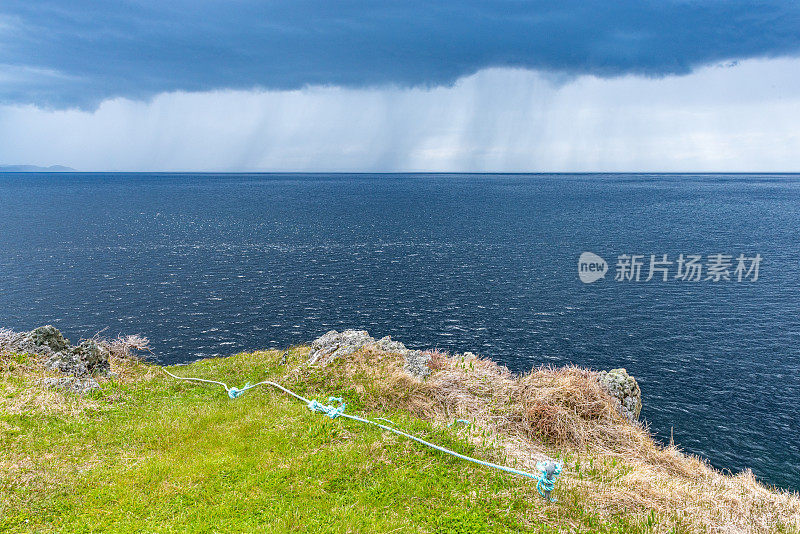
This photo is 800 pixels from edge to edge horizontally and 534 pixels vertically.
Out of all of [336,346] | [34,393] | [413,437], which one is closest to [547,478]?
[413,437]

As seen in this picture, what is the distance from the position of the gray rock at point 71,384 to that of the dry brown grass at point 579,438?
28.6 ft

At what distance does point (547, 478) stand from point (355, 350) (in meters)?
12.7

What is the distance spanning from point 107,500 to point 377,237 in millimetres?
87381

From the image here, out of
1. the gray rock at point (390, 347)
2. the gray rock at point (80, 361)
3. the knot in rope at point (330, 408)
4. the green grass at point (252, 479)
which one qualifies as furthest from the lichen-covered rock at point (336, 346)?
the gray rock at point (80, 361)

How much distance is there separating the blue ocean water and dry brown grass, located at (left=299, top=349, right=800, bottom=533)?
606 inches

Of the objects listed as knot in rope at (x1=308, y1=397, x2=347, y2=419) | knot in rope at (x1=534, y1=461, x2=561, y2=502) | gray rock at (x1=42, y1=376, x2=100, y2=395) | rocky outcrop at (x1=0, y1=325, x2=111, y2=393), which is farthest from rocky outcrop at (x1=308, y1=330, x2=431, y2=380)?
rocky outcrop at (x1=0, y1=325, x2=111, y2=393)

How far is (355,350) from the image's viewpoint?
22656 mm

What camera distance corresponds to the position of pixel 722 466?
89.8 feet

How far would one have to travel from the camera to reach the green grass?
11023 mm

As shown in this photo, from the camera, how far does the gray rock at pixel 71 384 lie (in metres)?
18.1

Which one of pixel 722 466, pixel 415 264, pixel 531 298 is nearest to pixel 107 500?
pixel 722 466

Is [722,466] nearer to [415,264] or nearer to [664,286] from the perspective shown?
[664,286]

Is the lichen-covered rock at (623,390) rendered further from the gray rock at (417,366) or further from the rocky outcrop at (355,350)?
the gray rock at (417,366)

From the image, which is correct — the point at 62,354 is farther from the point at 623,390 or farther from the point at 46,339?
the point at 623,390
